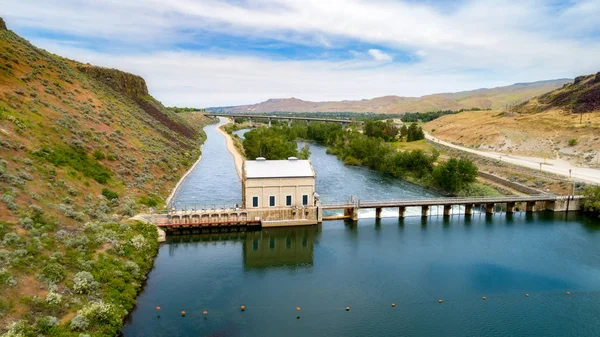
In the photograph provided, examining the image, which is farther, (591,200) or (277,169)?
(591,200)

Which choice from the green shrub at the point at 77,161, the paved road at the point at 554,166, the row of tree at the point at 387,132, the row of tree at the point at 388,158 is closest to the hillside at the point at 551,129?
the paved road at the point at 554,166

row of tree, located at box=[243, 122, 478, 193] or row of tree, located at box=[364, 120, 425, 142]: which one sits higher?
row of tree, located at box=[364, 120, 425, 142]

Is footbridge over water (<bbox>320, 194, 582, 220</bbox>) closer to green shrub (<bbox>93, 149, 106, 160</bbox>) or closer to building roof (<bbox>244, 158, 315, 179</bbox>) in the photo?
building roof (<bbox>244, 158, 315, 179</bbox>)

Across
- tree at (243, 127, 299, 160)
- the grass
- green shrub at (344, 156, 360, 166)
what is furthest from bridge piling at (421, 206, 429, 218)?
the grass

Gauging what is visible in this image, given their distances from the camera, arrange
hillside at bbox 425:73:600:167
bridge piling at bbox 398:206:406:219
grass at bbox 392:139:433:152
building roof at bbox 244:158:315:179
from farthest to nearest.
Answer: grass at bbox 392:139:433:152 → hillside at bbox 425:73:600:167 → bridge piling at bbox 398:206:406:219 → building roof at bbox 244:158:315:179

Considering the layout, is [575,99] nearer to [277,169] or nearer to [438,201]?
[438,201]

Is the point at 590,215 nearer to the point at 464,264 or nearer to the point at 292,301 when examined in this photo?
the point at 464,264

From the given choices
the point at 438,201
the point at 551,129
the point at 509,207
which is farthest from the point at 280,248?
the point at 551,129
